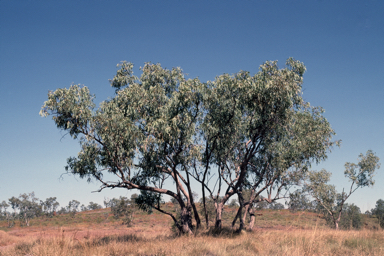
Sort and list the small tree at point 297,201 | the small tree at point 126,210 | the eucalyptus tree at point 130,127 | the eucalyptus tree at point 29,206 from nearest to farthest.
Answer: the eucalyptus tree at point 130,127 < the small tree at point 297,201 < the small tree at point 126,210 < the eucalyptus tree at point 29,206

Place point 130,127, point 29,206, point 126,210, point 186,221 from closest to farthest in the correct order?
point 130,127
point 186,221
point 126,210
point 29,206

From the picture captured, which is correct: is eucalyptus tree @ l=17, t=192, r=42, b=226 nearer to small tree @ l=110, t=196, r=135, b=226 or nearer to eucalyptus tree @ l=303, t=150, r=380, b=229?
small tree @ l=110, t=196, r=135, b=226

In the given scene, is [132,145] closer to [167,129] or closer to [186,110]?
[167,129]

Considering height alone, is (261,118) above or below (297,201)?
above

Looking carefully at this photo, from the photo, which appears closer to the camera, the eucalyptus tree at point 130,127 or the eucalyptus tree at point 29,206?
the eucalyptus tree at point 130,127

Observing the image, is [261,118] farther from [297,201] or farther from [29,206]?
[29,206]

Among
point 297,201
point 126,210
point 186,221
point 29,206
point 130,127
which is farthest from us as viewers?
point 29,206

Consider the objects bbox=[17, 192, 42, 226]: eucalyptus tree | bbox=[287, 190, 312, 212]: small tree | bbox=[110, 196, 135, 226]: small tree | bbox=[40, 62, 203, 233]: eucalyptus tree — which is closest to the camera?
bbox=[40, 62, 203, 233]: eucalyptus tree

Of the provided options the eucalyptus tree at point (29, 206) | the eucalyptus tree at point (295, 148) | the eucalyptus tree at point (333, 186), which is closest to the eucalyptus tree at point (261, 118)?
the eucalyptus tree at point (295, 148)

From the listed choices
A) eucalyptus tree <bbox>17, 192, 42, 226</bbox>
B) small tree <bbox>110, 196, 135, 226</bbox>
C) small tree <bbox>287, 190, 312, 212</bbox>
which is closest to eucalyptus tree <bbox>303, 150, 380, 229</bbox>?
small tree <bbox>287, 190, 312, 212</bbox>

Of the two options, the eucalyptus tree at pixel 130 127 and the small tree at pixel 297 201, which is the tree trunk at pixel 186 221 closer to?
the eucalyptus tree at pixel 130 127

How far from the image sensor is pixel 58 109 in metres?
12.7

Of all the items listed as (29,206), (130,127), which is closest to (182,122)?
(130,127)

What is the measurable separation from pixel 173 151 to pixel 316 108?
9.83 metres
